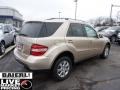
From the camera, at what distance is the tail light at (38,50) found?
448cm

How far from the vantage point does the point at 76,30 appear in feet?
18.5

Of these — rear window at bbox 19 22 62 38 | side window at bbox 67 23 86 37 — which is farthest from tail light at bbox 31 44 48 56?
side window at bbox 67 23 86 37

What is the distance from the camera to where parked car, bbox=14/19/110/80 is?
451 centimetres

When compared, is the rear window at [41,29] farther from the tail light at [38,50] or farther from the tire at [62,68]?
the tire at [62,68]

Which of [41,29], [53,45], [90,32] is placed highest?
[41,29]

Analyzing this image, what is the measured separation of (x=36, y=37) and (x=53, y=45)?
1.75 feet

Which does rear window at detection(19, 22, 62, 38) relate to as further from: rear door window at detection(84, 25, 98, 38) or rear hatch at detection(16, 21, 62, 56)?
rear door window at detection(84, 25, 98, 38)

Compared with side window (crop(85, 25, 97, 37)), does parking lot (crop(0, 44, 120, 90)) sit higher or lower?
lower

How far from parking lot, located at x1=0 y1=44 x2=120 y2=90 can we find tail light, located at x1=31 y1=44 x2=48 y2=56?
67 cm

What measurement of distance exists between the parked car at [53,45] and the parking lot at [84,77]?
34cm

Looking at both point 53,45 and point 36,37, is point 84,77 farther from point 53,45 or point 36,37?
point 36,37

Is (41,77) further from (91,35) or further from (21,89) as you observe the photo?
(91,35)

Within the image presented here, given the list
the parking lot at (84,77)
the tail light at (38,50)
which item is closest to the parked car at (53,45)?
the tail light at (38,50)

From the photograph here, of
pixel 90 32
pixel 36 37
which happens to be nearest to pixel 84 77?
pixel 90 32
